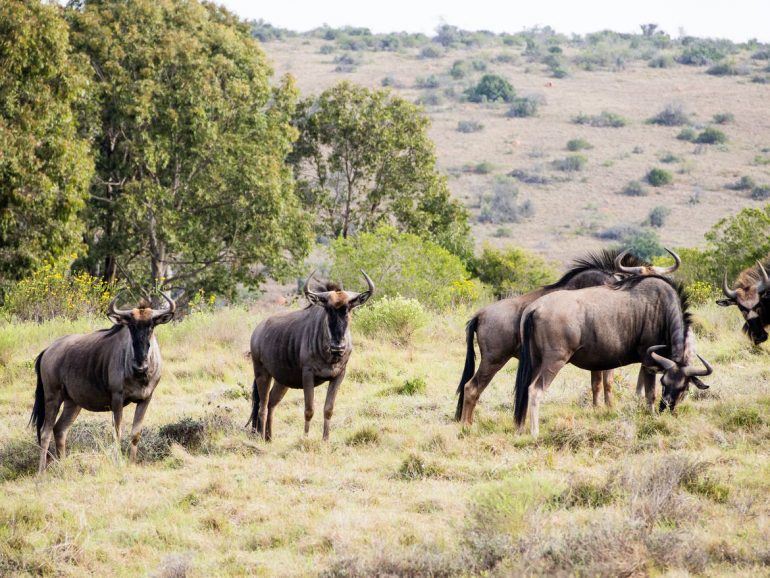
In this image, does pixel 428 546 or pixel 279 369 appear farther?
pixel 279 369

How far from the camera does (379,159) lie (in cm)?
3288

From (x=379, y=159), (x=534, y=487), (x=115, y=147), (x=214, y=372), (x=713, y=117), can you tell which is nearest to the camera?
(x=534, y=487)

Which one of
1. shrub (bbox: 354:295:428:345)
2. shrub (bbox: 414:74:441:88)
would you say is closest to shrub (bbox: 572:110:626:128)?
shrub (bbox: 414:74:441:88)

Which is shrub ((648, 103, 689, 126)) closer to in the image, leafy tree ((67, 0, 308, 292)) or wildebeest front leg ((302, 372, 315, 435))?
leafy tree ((67, 0, 308, 292))

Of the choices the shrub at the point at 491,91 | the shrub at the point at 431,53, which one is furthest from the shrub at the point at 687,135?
the shrub at the point at 431,53

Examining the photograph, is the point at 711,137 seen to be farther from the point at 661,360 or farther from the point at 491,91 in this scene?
the point at 661,360

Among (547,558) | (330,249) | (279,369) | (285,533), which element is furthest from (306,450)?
(330,249)

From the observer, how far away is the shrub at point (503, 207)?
56.1 meters

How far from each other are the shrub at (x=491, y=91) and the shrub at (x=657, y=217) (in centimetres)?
3040

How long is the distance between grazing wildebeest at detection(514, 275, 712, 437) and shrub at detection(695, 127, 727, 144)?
6080 centimetres

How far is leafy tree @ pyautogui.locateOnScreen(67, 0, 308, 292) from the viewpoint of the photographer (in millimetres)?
25156

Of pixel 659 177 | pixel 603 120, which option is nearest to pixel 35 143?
pixel 659 177

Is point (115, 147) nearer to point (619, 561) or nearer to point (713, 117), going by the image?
point (619, 561)

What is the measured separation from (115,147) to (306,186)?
26.4 feet
